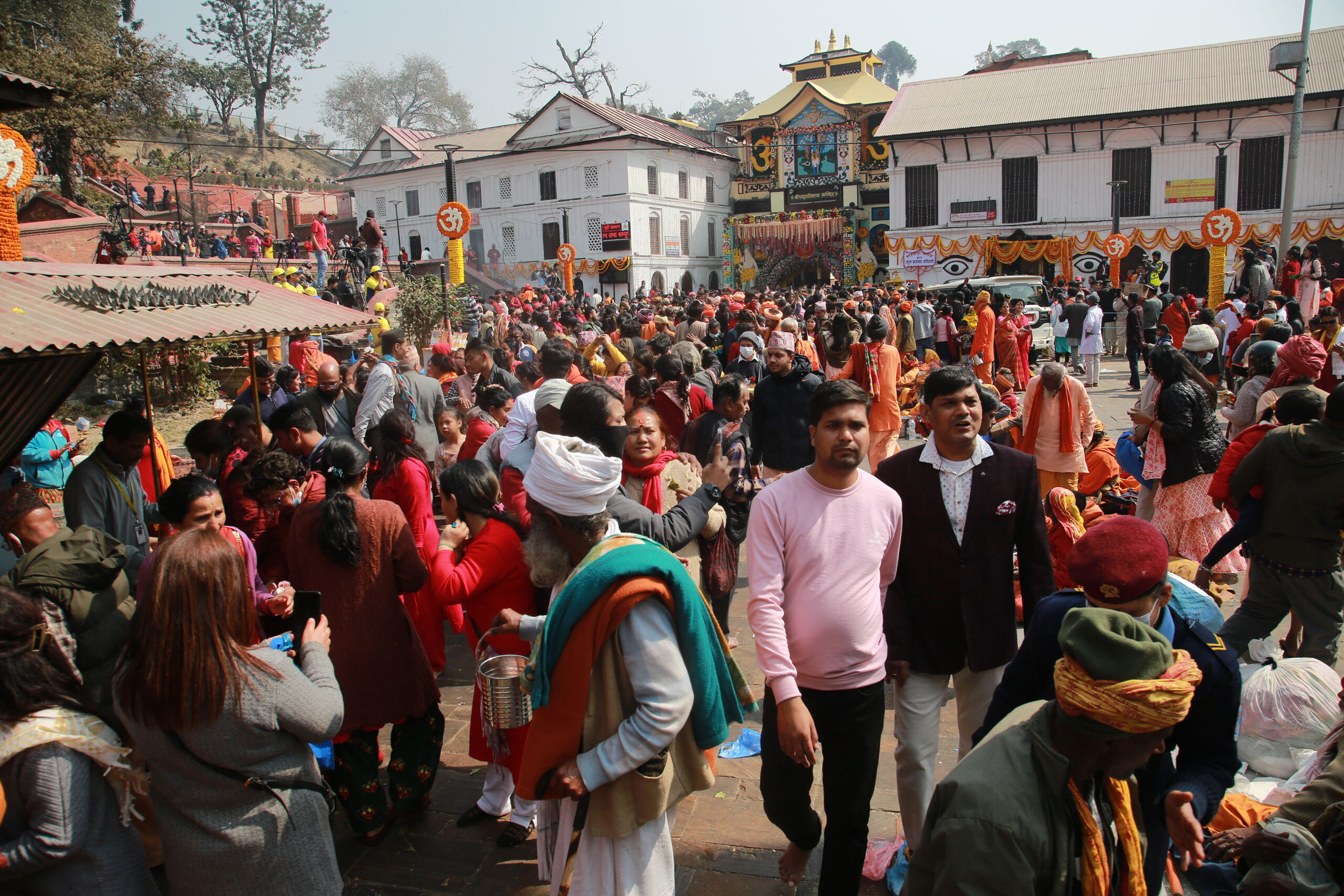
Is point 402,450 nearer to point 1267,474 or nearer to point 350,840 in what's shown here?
point 350,840

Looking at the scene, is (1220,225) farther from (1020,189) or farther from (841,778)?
(841,778)

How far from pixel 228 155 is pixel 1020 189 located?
1880 inches

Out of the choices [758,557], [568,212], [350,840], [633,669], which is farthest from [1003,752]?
[568,212]

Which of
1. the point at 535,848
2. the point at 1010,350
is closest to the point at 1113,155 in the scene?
the point at 1010,350

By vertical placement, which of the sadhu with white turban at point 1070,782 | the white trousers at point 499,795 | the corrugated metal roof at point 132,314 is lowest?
the white trousers at point 499,795

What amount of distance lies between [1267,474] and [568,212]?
37534mm

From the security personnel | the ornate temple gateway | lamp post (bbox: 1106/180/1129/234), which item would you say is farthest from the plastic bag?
the ornate temple gateway

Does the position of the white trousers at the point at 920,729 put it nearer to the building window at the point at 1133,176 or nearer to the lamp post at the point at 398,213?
the building window at the point at 1133,176

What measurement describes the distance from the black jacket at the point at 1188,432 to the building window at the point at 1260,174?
29.3 metres

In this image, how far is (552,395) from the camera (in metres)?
4.49

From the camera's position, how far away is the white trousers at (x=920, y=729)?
2951 mm

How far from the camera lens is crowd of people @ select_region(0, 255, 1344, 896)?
6.23ft

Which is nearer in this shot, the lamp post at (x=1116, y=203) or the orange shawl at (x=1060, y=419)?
the orange shawl at (x=1060, y=419)

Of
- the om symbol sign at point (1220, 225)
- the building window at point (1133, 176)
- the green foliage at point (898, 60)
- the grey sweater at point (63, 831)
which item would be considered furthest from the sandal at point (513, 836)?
the green foliage at point (898, 60)
